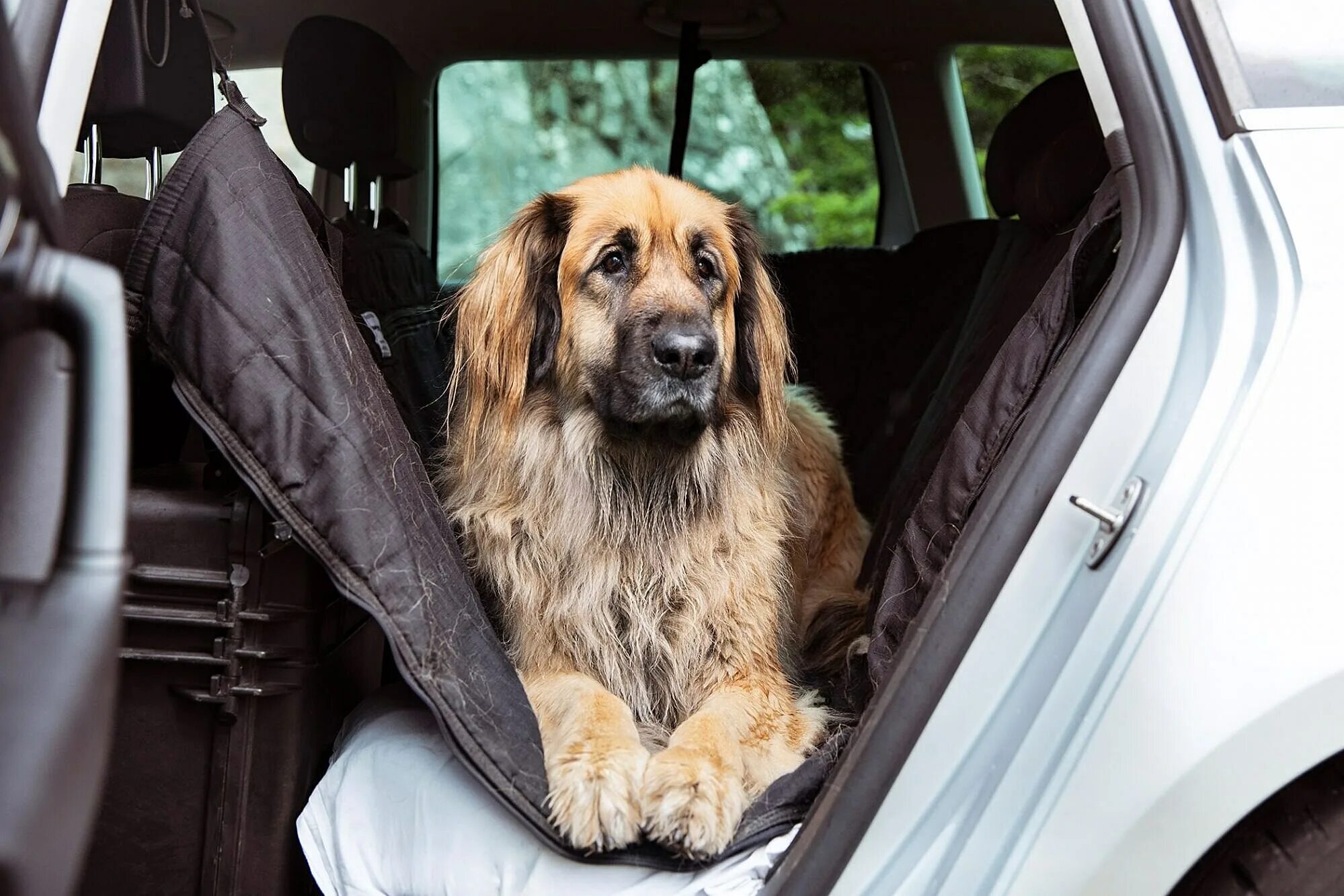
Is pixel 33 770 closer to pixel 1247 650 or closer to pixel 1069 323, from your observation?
pixel 1247 650

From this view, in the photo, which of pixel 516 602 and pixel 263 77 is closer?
pixel 516 602

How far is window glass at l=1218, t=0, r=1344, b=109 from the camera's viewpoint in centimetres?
138

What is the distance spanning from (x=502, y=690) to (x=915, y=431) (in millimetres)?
1626

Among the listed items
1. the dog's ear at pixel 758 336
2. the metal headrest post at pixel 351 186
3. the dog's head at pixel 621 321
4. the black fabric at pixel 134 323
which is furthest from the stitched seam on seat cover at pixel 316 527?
the metal headrest post at pixel 351 186

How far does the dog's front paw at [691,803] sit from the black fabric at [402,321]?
3.59 ft

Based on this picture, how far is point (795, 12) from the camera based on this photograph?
3.43m

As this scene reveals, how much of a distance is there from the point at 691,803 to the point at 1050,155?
149cm

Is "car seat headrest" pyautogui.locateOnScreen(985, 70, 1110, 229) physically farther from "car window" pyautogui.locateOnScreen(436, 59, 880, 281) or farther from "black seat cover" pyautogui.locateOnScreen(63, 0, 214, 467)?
"black seat cover" pyautogui.locateOnScreen(63, 0, 214, 467)

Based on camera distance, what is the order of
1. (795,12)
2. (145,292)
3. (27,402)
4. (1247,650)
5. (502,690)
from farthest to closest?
(795,12), (502,690), (145,292), (1247,650), (27,402)

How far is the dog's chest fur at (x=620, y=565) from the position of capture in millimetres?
2184

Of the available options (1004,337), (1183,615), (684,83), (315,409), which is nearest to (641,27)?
(684,83)

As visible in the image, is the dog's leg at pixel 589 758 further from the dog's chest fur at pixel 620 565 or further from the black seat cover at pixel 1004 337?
the black seat cover at pixel 1004 337

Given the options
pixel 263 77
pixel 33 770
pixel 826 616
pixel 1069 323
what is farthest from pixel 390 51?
pixel 33 770

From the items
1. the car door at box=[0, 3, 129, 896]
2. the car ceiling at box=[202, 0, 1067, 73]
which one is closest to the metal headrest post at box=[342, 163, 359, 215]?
the car ceiling at box=[202, 0, 1067, 73]
